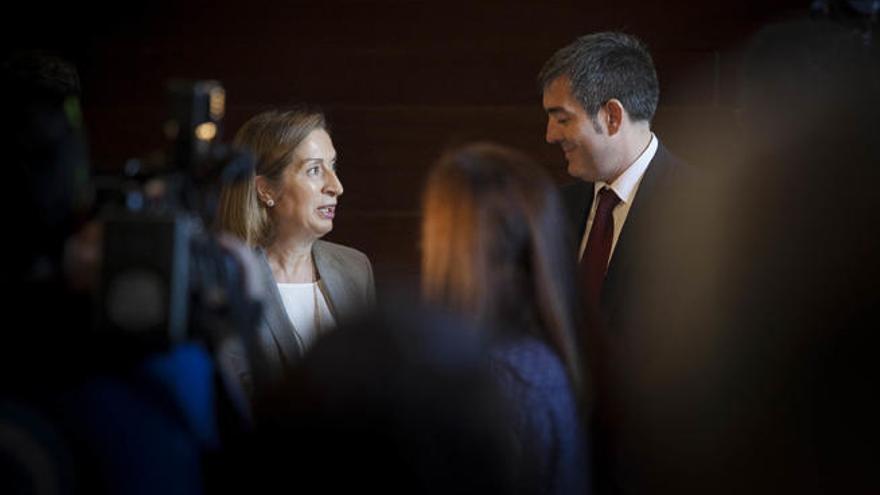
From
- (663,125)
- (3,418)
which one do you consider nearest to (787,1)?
(663,125)

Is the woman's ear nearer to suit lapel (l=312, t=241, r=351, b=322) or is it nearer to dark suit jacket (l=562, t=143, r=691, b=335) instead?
suit lapel (l=312, t=241, r=351, b=322)

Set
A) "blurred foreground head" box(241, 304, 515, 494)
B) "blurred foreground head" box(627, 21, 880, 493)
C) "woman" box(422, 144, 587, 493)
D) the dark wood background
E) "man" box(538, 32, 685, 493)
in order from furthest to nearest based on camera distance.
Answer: the dark wood background → "man" box(538, 32, 685, 493) → "blurred foreground head" box(627, 21, 880, 493) → "woman" box(422, 144, 587, 493) → "blurred foreground head" box(241, 304, 515, 494)

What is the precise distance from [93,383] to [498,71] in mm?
2274

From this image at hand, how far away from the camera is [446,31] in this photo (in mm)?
3479

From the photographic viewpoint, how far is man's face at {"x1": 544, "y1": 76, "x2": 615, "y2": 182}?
8.83ft

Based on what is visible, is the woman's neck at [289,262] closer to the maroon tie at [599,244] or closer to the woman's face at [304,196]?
the woman's face at [304,196]

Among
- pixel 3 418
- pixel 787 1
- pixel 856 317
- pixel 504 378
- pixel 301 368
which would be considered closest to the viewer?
pixel 3 418

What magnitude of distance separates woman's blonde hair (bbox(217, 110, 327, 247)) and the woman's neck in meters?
0.04

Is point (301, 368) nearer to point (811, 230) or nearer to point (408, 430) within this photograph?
point (408, 430)

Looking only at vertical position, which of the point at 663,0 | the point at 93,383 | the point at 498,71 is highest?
the point at 663,0

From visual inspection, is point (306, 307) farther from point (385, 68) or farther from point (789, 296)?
point (789, 296)

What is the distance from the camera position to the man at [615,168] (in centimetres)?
255

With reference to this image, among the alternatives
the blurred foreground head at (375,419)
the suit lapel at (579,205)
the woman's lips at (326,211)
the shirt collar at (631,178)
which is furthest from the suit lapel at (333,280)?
the blurred foreground head at (375,419)

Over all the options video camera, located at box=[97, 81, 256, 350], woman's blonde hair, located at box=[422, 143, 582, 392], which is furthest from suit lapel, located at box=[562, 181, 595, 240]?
video camera, located at box=[97, 81, 256, 350]
